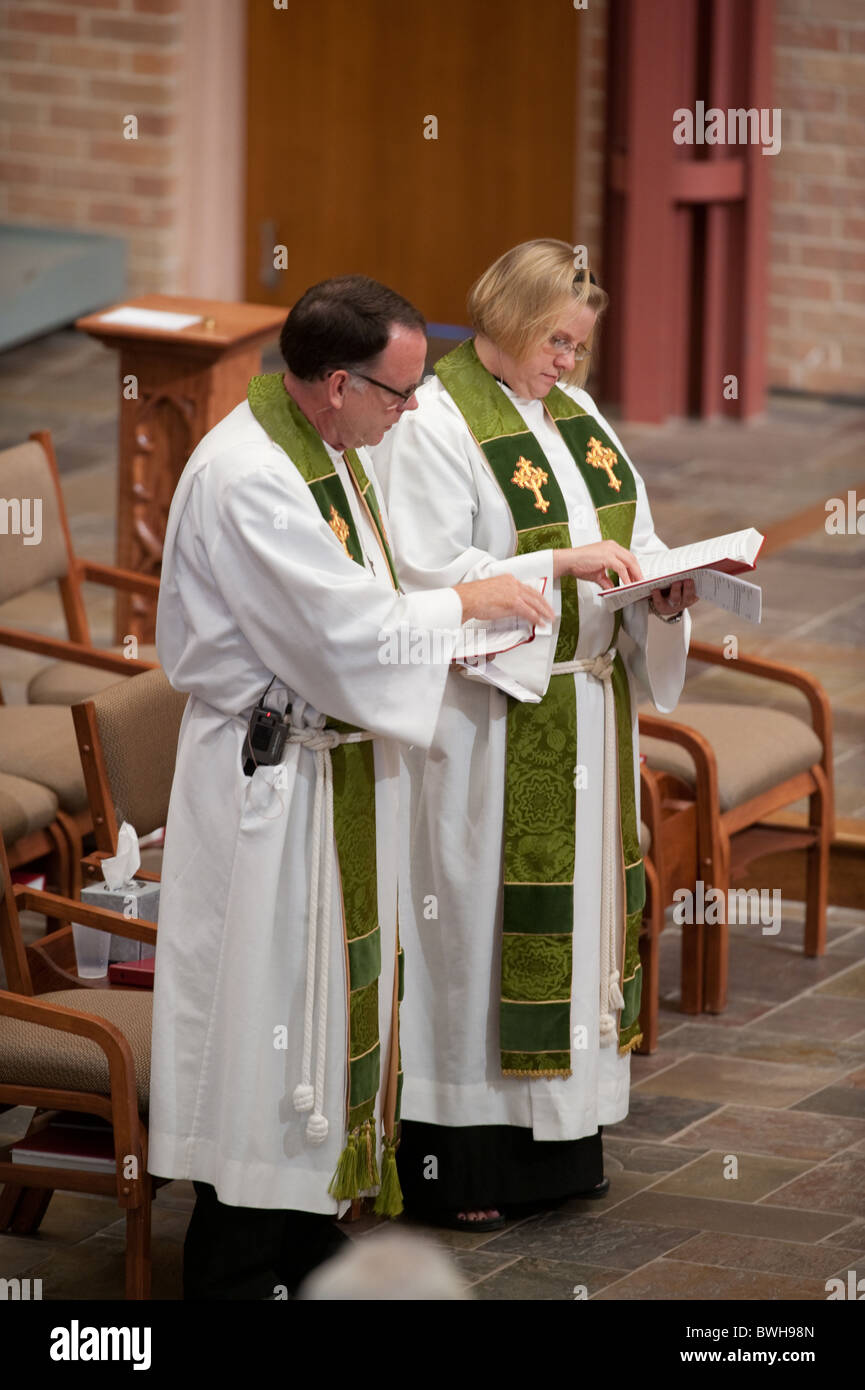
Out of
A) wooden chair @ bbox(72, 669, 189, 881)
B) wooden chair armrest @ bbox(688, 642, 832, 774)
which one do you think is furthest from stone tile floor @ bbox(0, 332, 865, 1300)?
wooden chair @ bbox(72, 669, 189, 881)

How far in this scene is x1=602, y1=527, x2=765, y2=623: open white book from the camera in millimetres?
3609

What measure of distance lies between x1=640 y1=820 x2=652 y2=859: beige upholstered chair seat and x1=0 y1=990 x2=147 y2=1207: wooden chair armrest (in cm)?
147

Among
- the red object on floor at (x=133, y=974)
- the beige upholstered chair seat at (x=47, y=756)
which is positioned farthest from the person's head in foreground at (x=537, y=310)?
the beige upholstered chair seat at (x=47, y=756)

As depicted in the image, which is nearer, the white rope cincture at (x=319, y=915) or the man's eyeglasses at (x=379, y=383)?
the man's eyeglasses at (x=379, y=383)

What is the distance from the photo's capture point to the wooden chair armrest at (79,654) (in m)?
5.19

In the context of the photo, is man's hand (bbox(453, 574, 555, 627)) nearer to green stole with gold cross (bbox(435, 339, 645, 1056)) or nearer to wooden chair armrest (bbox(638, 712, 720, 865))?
green stole with gold cross (bbox(435, 339, 645, 1056))

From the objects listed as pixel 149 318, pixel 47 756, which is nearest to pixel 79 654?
pixel 47 756

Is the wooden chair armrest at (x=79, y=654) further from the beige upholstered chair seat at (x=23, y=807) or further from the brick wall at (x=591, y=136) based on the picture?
the brick wall at (x=591, y=136)

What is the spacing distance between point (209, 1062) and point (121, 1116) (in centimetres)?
16

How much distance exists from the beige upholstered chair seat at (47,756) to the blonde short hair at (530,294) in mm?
1605

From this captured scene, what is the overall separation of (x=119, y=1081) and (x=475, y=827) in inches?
32.2

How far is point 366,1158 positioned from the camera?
3.54 metres

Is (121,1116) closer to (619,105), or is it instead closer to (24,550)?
(24,550)
